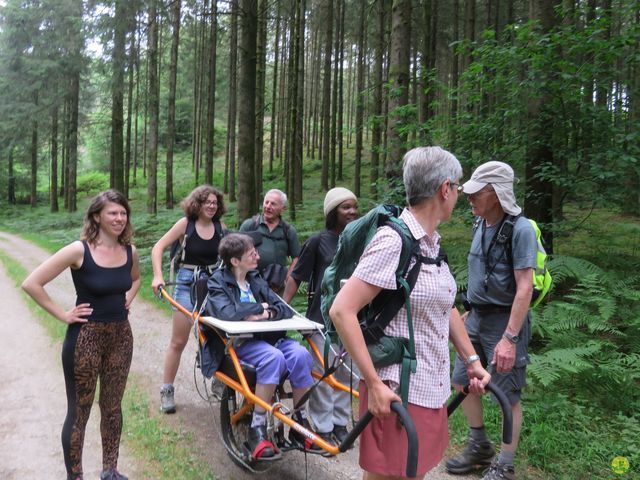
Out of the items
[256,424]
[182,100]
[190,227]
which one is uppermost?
[182,100]

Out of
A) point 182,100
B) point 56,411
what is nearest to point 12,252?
point 56,411

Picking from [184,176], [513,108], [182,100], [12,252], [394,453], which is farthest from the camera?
[182,100]

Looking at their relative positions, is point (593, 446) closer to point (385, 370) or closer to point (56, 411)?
point (385, 370)

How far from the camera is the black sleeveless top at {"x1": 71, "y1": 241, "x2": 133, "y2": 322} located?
3363mm

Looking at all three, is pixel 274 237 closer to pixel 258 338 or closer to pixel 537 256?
pixel 258 338

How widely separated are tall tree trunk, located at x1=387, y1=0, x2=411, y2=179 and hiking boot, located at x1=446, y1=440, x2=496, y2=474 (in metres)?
4.92

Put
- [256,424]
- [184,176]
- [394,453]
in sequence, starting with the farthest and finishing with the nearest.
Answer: [184,176] < [256,424] < [394,453]

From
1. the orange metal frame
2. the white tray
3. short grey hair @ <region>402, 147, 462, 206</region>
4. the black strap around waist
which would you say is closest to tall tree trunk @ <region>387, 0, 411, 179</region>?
the black strap around waist

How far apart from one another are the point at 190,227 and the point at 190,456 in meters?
2.17

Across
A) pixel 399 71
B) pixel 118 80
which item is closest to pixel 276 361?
pixel 399 71

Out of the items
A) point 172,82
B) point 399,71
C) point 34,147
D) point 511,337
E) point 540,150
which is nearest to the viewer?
point 511,337

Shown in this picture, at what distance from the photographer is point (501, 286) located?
333 centimetres

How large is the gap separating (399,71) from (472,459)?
6.15 meters

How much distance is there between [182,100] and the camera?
42000 millimetres
